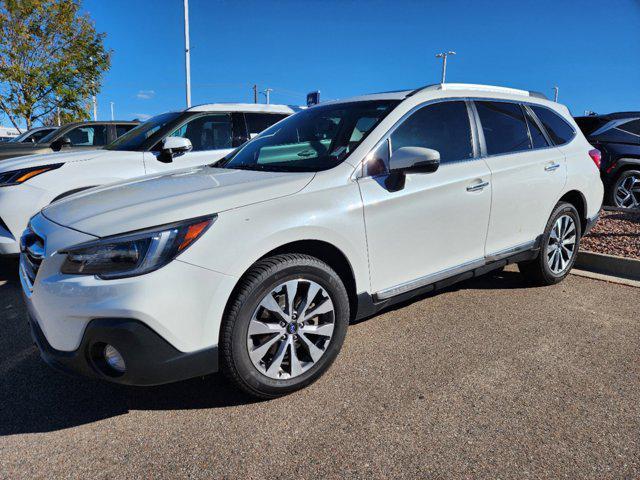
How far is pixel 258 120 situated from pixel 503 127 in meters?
3.42

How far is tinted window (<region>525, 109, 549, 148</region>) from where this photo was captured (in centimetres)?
413

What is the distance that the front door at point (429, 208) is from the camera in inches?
114

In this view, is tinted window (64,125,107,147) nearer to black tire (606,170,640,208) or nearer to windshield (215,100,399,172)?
windshield (215,100,399,172)

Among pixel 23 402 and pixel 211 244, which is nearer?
pixel 211 244

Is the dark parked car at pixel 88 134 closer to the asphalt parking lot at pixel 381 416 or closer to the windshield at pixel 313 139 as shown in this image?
the windshield at pixel 313 139

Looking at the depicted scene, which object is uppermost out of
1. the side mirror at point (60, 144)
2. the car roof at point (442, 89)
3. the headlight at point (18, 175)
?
the car roof at point (442, 89)

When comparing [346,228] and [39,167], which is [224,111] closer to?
[39,167]

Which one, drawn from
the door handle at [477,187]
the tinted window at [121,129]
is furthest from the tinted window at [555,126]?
the tinted window at [121,129]

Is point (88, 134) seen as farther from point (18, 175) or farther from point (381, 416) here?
point (381, 416)

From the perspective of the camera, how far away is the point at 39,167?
4.88 meters

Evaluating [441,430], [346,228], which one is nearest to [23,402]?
[346,228]

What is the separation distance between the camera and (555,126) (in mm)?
4406

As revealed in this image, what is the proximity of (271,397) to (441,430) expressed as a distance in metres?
0.88

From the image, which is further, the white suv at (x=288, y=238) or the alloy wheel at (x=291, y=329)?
the alloy wheel at (x=291, y=329)
